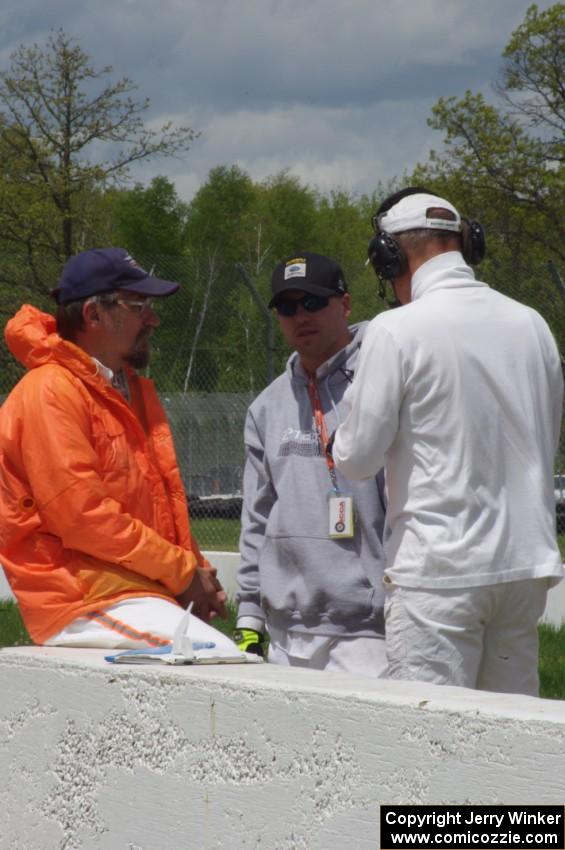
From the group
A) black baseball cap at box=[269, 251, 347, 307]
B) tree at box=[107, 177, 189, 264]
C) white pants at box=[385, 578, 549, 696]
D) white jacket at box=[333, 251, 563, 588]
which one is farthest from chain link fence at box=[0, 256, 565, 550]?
tree at box=[107, 177, 189, 264]

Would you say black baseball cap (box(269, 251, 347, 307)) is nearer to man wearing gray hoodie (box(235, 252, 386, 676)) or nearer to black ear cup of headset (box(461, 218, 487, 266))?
man wearing gray hoodie (box(235, 252, 386, 676))

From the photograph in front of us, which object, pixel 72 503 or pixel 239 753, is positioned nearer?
pixel 239 753

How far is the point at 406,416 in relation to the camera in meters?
3.32

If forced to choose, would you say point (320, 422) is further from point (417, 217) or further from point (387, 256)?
point (417, 217)

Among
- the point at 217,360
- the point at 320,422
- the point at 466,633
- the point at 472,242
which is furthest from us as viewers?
the point at 217,360

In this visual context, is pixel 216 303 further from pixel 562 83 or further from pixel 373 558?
pixel 562 83

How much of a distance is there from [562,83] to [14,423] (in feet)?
88.1

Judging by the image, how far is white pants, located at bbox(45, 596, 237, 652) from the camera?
140 inches

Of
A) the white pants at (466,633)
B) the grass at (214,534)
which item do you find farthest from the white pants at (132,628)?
the grass at (214,534)

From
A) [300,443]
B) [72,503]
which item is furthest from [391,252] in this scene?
[72,503]

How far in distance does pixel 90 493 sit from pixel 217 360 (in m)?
8.33

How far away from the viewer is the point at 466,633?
10.6 ft

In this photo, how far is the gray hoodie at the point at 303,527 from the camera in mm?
4016

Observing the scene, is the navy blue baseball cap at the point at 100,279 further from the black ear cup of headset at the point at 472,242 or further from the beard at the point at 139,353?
the black ear cup of headset at the point at 472,242
